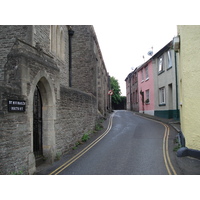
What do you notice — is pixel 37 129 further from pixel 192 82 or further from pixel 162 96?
pixel 162 96

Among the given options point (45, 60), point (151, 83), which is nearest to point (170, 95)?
point (151, 83)

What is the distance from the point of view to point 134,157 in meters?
7.85

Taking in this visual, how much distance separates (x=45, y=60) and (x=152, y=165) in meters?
5.28

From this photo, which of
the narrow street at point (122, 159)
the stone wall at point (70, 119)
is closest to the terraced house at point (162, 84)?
the narrow street at point (122, 159)

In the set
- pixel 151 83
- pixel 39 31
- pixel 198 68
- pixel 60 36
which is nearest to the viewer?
pixel 198 68

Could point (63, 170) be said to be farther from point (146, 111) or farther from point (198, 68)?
point (146, 111)

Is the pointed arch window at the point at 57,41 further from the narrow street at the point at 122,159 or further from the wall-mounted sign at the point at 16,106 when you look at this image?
the wall-mounted sign at the point at 16,106

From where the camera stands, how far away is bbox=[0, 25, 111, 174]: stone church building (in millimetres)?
5418

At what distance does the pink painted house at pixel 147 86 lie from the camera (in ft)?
72.3

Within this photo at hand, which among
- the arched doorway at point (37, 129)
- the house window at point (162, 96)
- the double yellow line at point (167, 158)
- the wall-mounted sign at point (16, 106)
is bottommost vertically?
the double yellow line at point (167, 158)

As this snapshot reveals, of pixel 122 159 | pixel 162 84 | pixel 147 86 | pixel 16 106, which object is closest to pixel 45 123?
pixel 16 106

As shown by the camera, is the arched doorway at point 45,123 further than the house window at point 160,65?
No

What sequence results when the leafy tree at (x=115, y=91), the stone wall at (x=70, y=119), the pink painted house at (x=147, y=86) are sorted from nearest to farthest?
1. the stone wall at (x=70, y=119)
2. the pink painted house at (x=147, y=86)
3. the leafy tree at (x=115, y=91)

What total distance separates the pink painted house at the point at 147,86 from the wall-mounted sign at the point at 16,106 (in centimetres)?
1741
